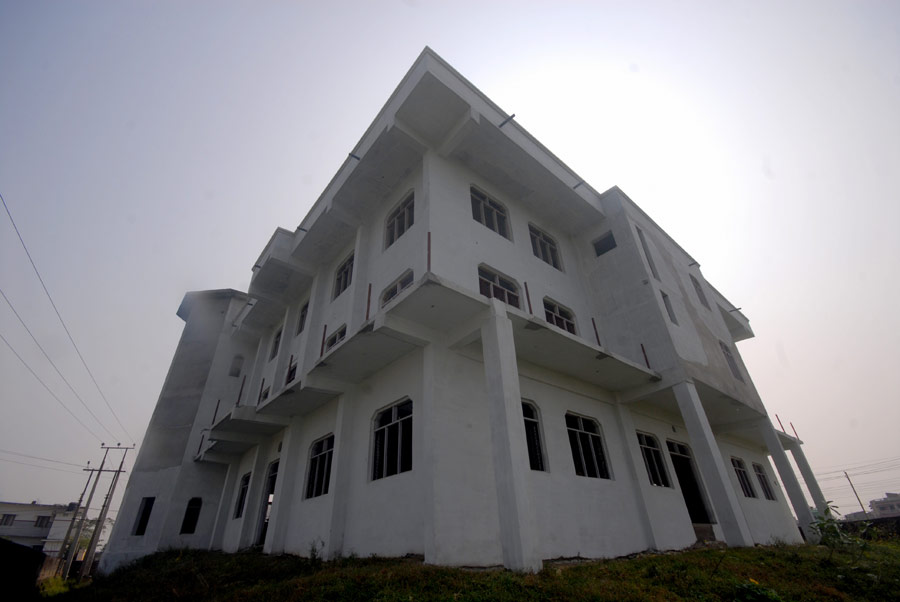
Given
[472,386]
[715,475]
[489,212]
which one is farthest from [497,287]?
[715,475]

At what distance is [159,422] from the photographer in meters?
23.5

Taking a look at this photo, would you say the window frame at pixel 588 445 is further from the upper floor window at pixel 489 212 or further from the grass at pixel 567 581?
the upper floor window at pixel 489 212

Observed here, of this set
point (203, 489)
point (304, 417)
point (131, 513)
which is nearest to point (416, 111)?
point (304, 417)

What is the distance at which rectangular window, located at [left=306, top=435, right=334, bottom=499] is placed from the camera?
13065mm

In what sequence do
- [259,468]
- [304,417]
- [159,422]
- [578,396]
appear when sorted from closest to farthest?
→ [578,396], [304,417], [259,468], [159,422]

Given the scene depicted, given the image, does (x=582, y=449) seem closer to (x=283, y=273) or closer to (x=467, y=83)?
(x=467, y=83)

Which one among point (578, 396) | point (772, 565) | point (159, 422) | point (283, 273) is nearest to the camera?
point (772, 565)

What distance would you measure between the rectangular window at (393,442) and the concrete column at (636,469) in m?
7.40

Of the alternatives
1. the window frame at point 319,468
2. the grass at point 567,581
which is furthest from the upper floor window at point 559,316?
the window frame at point 319,468

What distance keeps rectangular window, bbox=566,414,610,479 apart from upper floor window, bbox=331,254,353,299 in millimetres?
10038

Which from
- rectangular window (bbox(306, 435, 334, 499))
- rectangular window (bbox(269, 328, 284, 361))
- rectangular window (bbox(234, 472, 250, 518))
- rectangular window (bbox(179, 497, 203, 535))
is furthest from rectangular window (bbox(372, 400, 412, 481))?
rectangular window (bbox(179, 497, 203, 535))

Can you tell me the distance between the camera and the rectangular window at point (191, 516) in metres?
20.6

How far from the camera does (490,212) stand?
1506 centimetres

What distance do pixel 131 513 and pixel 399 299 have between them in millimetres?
21541
